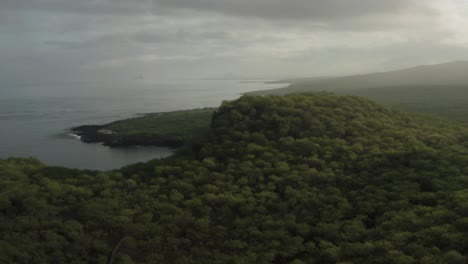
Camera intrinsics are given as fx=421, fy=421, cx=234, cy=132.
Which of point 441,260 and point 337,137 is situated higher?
point 337,137

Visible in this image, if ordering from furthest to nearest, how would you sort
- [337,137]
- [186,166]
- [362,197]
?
[337,137], [186,166], [362,197]

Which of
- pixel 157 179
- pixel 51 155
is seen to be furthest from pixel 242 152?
pixel 51 155

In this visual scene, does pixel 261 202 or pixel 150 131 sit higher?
pixel 150 131

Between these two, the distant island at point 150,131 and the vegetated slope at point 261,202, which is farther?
the distant island at point 150,131

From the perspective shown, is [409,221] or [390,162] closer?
[409,221]

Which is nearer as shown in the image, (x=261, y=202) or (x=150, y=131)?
(x=261, y=202)

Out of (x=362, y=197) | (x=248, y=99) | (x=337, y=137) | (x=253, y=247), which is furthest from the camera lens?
(x=248, y=99)

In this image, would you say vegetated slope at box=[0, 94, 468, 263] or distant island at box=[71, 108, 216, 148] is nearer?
vegetated slope at box=[0, 94, 468, 263]

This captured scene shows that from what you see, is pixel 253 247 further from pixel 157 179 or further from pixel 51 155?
pixel 51 155
